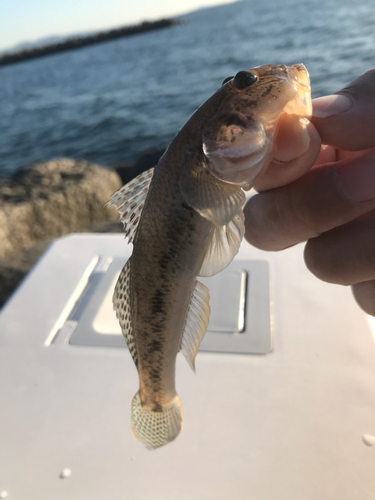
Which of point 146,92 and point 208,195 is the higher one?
point 208,195

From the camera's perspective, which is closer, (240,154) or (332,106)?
(240,154)

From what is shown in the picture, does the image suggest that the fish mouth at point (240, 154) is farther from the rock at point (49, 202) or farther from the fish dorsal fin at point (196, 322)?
the rock at point (49, 202)

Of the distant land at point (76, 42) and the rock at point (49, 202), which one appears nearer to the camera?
the rock at point (49, 202)

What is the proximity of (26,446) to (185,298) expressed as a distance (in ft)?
3.45

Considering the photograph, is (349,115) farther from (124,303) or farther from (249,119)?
(124,303)

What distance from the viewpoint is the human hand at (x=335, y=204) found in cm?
131

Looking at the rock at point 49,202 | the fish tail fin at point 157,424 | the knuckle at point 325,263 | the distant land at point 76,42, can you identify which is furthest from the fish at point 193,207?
the distant land at point 76,42

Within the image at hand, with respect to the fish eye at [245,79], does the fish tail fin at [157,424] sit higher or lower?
lower

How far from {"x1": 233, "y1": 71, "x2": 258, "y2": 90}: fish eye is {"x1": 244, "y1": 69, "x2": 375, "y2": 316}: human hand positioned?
0.32 meters

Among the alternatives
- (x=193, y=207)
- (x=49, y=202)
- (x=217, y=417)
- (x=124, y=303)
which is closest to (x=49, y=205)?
(x=49, y=202)

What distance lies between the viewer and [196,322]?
1.47 meters

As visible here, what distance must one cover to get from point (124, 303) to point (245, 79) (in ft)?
2.99

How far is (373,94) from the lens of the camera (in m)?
1.33

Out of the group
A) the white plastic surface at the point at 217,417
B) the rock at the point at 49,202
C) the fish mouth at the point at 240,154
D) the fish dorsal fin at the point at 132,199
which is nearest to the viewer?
the fish mouth at the point at 240,154
